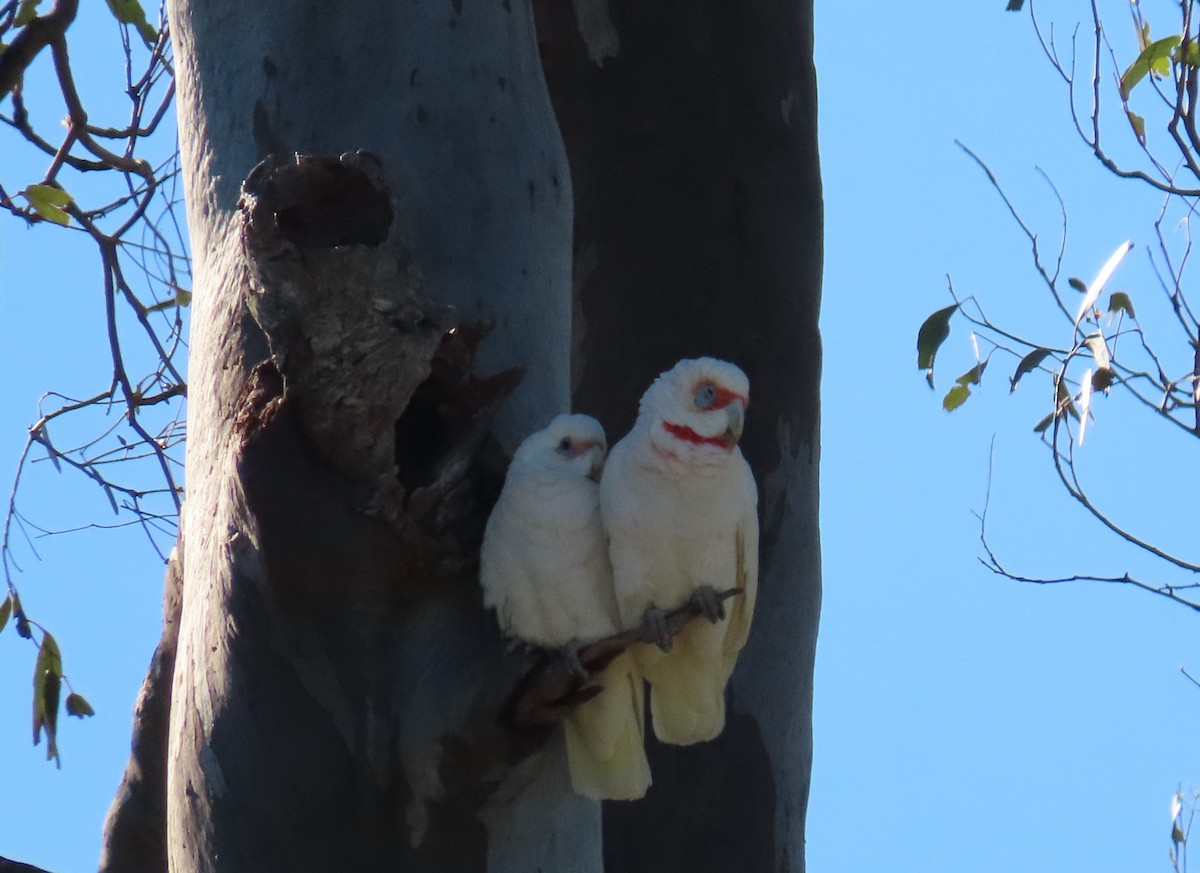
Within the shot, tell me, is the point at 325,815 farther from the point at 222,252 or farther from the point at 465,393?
the point at 222,252

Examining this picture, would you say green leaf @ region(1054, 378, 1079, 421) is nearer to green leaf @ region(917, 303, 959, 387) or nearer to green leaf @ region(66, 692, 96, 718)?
green leaf @ region(917, 303, 959, 387)

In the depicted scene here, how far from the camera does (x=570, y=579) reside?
6.21 feet

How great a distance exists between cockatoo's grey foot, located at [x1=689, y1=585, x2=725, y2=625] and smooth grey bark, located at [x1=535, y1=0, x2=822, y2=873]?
2.87 feet

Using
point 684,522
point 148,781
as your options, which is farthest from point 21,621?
point 684,522

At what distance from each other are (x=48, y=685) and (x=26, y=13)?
5.49 feet

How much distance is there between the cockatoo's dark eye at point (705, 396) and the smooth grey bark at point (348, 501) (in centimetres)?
26

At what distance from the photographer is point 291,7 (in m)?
2.06

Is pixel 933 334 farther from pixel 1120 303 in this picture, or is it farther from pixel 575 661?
pixel 575 661

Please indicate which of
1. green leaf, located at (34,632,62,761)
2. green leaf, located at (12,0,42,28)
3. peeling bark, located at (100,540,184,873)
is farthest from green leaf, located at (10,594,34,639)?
green leaf, located at (12,0,42,28)

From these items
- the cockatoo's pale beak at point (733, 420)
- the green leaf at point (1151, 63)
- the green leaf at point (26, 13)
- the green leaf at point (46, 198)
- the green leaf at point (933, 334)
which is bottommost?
the cockatoo's pale beak at point (733, 420)

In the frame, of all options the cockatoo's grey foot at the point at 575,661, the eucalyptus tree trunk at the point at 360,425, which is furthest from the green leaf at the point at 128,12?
the cockatoo's grey foot at the point at 575,661

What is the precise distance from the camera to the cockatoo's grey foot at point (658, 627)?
5.69 feet

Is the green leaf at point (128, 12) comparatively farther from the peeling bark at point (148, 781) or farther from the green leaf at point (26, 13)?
the peeling bark at point (148, 781)

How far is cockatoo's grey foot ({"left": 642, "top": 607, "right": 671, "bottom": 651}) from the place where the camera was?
174 centimetres
